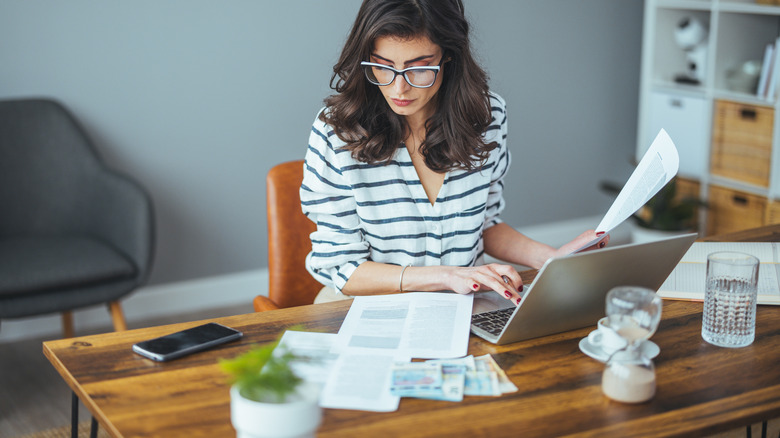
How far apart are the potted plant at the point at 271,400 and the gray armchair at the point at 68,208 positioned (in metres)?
1.77

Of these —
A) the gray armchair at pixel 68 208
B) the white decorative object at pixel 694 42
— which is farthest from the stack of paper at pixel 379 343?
the white decorative object at pixel 694 42

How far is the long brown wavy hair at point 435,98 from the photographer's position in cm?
152

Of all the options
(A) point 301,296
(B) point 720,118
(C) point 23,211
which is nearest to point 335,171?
(A) point 301,296

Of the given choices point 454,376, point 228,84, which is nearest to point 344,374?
point 454,376

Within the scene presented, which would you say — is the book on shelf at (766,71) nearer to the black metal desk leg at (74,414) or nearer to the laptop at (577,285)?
the laptop at (577,285)

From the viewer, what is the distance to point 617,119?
13.3 ft

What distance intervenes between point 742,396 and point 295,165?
3.57 ft

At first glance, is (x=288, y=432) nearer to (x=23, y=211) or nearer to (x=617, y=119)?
(x=23, y=211)

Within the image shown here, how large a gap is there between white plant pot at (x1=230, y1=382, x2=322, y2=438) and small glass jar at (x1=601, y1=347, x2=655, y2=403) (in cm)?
43

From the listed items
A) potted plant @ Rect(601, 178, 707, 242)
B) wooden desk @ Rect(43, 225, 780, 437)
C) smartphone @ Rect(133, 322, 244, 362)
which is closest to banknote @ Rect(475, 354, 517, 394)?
wooden desk @ Rect(43, 225, 780, 437)

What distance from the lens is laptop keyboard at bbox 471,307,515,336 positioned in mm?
1284

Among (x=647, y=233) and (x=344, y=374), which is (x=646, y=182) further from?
(x=647, y=233)

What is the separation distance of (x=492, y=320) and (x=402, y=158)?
480mm

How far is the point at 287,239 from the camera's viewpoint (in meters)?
1.78
